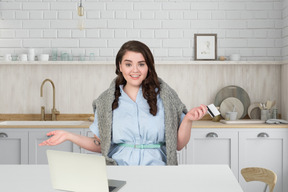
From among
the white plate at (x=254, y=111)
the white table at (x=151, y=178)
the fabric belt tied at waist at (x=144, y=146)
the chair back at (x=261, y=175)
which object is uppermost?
the white plate at (x=254, y=111)

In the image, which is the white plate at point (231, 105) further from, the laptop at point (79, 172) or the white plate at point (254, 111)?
the laptop at point (79, 172)

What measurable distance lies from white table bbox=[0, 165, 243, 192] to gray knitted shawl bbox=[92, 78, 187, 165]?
0.30 m

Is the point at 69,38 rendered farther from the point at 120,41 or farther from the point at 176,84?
the point at 176,84

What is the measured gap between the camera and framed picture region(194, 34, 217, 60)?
430cm

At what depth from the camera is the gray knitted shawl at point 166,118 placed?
216cm

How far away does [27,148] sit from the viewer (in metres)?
3.72

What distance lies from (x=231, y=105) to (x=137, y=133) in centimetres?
236

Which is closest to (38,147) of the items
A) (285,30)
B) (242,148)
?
(242,148)

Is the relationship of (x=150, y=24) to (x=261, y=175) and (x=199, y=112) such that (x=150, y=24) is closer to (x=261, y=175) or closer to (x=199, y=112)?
(x=199, y=112)

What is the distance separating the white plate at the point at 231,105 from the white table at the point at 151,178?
7.94 feet

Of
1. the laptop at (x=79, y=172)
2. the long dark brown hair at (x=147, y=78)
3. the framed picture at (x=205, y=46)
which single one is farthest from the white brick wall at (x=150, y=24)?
the laptop at (x=79, y=172)

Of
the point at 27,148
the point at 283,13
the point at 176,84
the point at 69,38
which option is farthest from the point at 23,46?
the point at 283,13

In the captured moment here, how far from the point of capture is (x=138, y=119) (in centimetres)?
218

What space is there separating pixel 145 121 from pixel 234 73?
8.05ft
